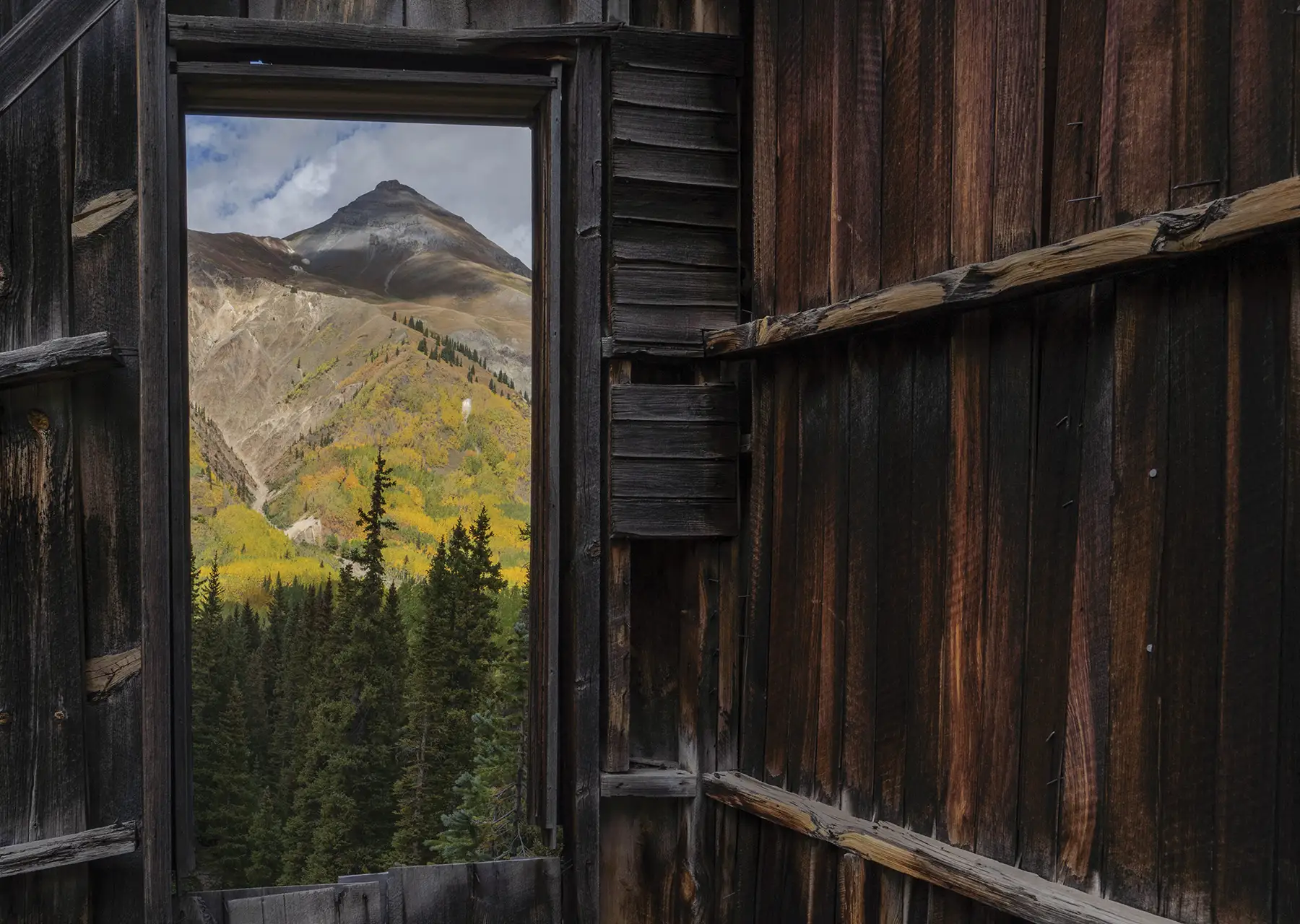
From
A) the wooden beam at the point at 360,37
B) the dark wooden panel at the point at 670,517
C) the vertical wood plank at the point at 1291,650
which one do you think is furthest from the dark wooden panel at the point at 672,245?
the vertical wood plank at the point at 1291,650

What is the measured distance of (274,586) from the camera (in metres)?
3.78

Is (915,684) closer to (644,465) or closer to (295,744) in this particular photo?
(644,465)

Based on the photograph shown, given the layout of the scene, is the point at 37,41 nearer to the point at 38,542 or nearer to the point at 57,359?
the point at 57,359

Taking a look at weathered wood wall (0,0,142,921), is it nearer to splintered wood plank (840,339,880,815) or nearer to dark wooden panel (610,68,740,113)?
dark wooden panel (610,68,740,113)

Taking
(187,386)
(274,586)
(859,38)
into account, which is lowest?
(274,586)

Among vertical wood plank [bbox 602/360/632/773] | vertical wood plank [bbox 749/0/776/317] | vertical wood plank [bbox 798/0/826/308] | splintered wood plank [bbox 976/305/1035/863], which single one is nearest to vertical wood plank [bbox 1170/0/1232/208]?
splintered wood plank [bbox 976/305/1035/863]

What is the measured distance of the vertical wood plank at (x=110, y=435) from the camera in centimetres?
283

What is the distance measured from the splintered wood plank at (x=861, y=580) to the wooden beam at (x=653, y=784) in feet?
2.28

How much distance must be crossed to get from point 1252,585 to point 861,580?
1.05m

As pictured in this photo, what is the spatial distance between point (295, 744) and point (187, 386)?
1.34 metres

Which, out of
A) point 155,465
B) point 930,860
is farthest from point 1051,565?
point 155,465

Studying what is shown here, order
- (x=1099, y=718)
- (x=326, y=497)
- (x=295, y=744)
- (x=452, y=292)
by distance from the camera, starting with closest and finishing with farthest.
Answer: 1. (x=1099, y=718)
2. (x=295, y=744)
3. (x=326, y=497)
4. (x=452, y=292)

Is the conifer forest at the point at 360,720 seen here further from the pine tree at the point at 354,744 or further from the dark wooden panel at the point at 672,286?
the dark wooden panel at the point at 672,286

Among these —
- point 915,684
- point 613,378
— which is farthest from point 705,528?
point 915,684
